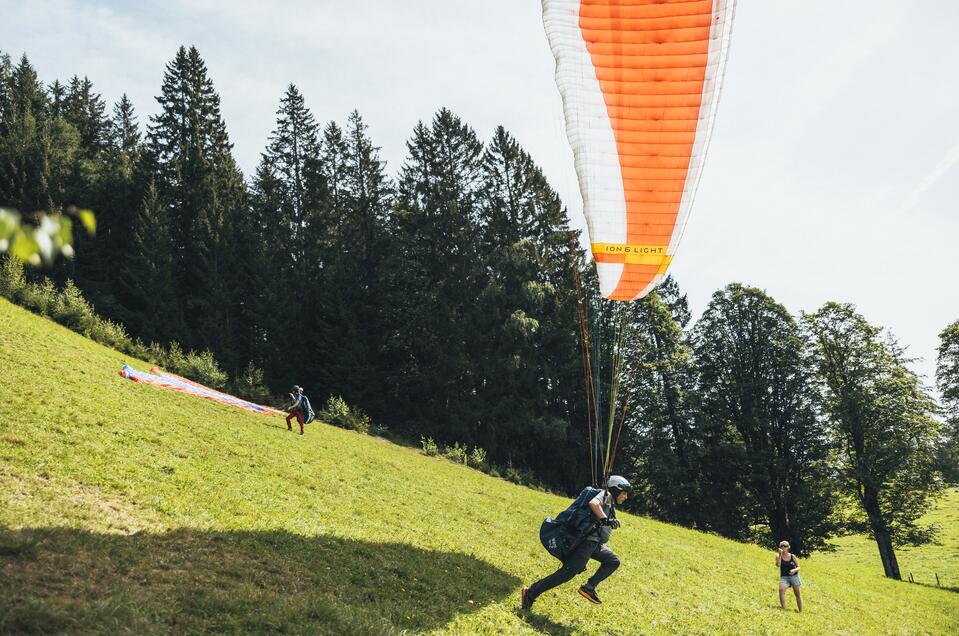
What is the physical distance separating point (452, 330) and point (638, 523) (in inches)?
842

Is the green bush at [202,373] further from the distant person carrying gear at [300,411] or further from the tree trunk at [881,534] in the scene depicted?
the tree trunk at [881,534]

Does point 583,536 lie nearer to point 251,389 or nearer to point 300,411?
point 300,411

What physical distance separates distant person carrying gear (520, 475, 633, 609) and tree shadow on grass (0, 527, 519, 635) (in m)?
1.15

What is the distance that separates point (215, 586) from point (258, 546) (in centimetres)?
154

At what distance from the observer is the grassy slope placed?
575 centimetres

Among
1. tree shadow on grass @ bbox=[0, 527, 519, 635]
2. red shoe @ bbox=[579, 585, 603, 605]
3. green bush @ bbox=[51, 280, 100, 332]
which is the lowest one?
tree shadow on grass @ bbox=[0, 527, 519, 635]

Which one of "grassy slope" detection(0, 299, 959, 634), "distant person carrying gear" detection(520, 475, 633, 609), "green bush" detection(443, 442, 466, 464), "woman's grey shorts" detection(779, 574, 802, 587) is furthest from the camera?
"green bush" detection(443, 442, 466, 464)

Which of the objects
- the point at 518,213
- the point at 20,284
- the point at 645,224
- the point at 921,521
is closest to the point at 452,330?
the point at 518,213

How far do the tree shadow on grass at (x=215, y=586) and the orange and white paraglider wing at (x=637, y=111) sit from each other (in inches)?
256

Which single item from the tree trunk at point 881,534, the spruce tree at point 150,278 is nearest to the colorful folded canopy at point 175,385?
the spruce tree at point 150,278

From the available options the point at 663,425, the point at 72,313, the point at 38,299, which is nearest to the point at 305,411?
the point at 72,313

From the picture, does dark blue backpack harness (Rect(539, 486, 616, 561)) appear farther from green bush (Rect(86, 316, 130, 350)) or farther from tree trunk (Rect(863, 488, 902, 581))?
tree trunk (Rect(863, 488, 902, 581))

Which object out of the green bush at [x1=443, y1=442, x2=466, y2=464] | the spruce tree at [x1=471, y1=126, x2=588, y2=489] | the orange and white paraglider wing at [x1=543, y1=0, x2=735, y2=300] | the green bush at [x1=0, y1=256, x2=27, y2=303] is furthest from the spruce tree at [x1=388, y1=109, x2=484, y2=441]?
the orange and white paraglider wing at [x1=543, y1=0, x2=735, y2=300]

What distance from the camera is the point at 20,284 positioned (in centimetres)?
2617
